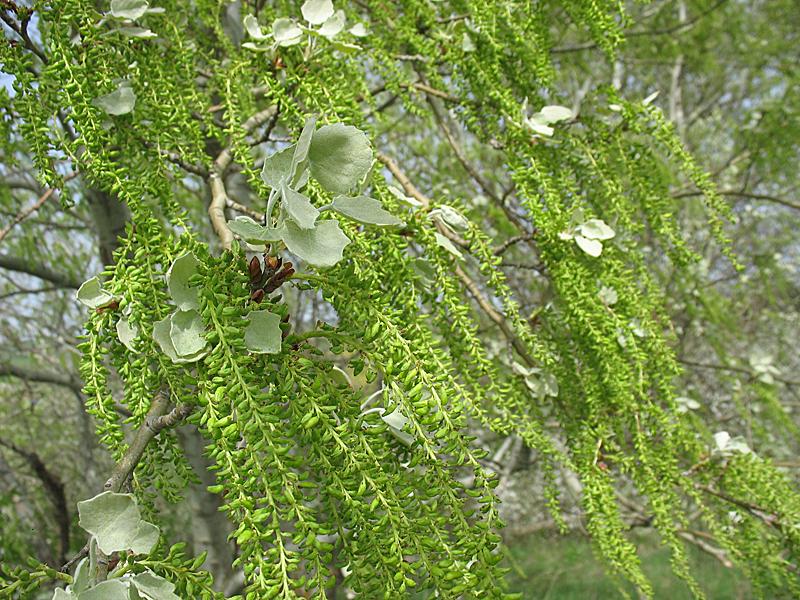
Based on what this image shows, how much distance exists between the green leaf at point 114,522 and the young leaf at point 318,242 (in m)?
0.28

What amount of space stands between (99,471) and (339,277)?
3853 mm

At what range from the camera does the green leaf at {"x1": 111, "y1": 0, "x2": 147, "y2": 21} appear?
0.90 m

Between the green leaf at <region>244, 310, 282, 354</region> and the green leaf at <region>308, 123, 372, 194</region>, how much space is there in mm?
146

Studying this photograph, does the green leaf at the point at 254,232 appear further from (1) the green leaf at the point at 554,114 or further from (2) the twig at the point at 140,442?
A: (1) the green leaf at the point at 554,114

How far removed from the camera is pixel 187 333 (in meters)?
0.61

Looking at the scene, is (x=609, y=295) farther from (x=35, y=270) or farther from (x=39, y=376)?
(x=39, y=376)

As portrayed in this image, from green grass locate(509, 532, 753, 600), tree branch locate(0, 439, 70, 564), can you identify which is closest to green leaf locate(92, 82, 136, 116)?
tree branch locate(0, 439, 70, 564)

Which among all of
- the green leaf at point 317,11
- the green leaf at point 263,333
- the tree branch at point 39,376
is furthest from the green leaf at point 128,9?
the tree branch at point 39,376

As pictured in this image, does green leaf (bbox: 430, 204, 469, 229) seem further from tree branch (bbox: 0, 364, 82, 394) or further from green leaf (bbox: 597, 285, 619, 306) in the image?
tree branch (bbox: 0, 364, 82, 394)

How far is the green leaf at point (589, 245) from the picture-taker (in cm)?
112

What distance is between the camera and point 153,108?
3.01 ft

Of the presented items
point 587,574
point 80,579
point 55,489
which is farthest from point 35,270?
point 587,574

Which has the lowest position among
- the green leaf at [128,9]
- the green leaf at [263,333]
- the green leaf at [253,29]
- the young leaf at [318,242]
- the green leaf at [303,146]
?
the green leaf at [263,333]

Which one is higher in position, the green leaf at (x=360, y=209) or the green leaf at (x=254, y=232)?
the green leaf at (x=254, y=232)
